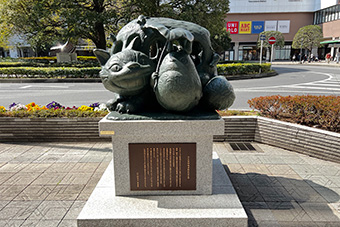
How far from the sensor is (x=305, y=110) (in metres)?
6.05

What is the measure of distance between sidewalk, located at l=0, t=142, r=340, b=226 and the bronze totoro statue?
5.22 feet

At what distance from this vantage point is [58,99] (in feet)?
39.3

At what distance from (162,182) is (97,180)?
1558 mm

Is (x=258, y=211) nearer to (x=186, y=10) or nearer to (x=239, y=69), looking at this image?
(x=186, y=10)

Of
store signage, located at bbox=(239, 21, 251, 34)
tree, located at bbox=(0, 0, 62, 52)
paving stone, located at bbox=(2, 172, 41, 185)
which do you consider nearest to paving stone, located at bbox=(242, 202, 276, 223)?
paving stone, located at bbox=(2, 172, 41, 185)

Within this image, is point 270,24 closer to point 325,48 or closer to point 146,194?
point 325,48

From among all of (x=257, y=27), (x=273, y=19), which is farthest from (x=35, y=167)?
(x=273, y=19)

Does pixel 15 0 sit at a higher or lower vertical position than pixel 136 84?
higher

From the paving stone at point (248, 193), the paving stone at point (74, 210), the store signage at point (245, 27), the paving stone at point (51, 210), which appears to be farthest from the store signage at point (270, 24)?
the paving stone at point (51, 210)

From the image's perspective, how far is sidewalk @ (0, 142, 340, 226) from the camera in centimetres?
357

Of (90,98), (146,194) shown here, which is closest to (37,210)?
(146,194)

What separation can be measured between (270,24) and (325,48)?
33.9 feet

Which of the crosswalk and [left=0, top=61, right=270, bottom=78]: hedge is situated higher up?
[left=0, top=61, right=270, bottom=78]: hedge

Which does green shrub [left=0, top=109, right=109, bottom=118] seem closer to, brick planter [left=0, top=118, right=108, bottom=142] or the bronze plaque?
brick planter [left=0, top=118, right=108, bottom=142]
